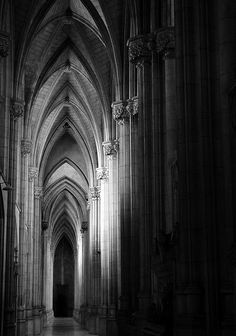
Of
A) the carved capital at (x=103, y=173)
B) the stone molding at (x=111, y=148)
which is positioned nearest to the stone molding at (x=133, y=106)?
the stone molding at (x=111, y=148)

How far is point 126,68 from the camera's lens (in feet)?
107

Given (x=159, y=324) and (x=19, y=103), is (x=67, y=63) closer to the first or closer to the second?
(x=19, y=103)

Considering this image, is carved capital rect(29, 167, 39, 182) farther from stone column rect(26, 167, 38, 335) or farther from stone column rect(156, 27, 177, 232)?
stone column rect(156, 27, 177, 232)

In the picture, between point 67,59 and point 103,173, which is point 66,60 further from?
point 103,173

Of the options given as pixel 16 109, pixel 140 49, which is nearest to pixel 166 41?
pixel 140 49

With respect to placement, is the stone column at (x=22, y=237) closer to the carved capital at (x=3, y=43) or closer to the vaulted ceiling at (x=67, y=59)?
the vaulted ceiling at (x=67, y=59)

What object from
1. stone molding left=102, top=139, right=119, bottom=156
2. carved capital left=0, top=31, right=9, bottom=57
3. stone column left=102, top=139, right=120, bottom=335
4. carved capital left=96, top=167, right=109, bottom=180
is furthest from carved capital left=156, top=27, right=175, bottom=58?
carved capital left=96, top=167, right=109, bottom=180

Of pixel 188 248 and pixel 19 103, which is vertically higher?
pixel 19 103

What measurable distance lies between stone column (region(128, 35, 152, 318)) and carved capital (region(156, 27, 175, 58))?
57.6 inches

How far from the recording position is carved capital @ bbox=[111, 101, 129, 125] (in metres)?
Result: 31.4

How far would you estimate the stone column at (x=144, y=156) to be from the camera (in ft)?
78.0

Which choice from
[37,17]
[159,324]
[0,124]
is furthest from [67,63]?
[159,324]

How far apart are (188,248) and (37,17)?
880 inches

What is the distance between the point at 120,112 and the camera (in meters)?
31.7
